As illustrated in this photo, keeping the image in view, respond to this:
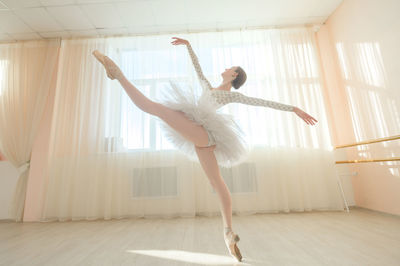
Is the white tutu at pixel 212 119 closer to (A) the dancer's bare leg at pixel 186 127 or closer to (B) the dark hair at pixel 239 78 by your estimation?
(A) the dancer's bare leg at pixel 186 127

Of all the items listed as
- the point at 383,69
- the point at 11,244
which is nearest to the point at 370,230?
the point at 383,69

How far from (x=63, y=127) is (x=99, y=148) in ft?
2.41

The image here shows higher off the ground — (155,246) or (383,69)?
(383,69)

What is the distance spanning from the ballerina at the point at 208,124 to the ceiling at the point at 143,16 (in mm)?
2083

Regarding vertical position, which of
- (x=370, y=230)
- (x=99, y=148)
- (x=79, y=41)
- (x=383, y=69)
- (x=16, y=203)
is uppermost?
(x=79, y=41)

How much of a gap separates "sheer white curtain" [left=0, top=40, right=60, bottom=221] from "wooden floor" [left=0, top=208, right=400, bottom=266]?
3.27 feet

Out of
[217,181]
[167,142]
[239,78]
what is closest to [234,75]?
[239,78]

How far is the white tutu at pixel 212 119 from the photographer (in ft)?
5.05

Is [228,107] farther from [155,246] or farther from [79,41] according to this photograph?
[79,41]

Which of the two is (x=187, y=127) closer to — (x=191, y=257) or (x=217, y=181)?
(x=217, y=181)

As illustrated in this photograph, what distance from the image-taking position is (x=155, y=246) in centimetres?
177

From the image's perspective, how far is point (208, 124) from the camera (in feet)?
5.06

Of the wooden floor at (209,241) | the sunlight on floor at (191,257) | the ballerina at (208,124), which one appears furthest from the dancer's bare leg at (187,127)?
the wooden floor at (209,241)

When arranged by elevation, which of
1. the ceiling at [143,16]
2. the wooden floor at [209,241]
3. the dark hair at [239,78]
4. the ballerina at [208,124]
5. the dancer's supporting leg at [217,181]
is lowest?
the wooden floor at [209,241]
